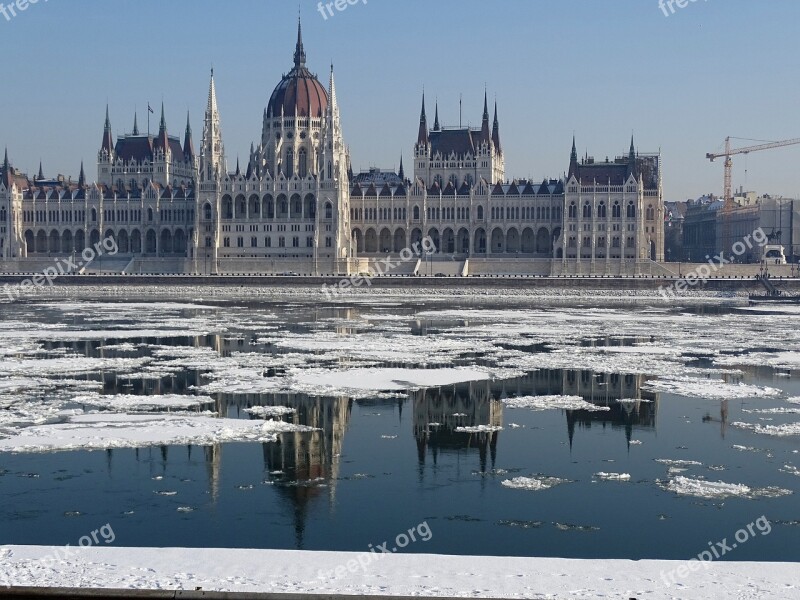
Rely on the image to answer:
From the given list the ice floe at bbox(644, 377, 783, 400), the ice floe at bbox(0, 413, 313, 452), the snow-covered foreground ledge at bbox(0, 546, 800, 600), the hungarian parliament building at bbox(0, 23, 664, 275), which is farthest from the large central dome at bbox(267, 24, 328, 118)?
the snow-covered foreground ledge at bbox(0, 546, 800, 600)

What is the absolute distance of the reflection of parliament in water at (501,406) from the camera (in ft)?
76.5

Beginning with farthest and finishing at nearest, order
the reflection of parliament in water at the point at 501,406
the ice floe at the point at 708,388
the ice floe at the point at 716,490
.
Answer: the ice floe at the point at 708,388, the reflection of parliament in water at the point at 501,406, the ice floe at the point at 716,490

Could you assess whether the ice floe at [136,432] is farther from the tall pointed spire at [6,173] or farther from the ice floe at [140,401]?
the tall pointed spire at [6,173]

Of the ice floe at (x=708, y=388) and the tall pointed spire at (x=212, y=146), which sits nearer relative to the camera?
the ice floe at (x=708, y=388)

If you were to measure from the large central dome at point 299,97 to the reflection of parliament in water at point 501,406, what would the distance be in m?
108

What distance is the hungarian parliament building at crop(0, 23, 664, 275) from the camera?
122 m

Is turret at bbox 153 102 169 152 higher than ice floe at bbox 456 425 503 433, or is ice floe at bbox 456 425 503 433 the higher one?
turret at bbox 153 102 169 152

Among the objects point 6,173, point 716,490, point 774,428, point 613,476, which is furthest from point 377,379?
point 6,173

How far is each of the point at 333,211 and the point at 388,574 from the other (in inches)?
4436

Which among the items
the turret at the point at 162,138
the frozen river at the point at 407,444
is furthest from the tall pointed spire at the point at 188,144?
the frozen river at the point at 407,444

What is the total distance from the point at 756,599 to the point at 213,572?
22.7 ft

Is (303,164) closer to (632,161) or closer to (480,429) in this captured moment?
(632,161)

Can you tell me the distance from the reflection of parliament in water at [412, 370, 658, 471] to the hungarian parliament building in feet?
277

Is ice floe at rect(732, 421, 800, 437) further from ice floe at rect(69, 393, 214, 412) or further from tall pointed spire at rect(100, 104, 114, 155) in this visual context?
tall pointed spire at rect(100, 104, 114, 155)
